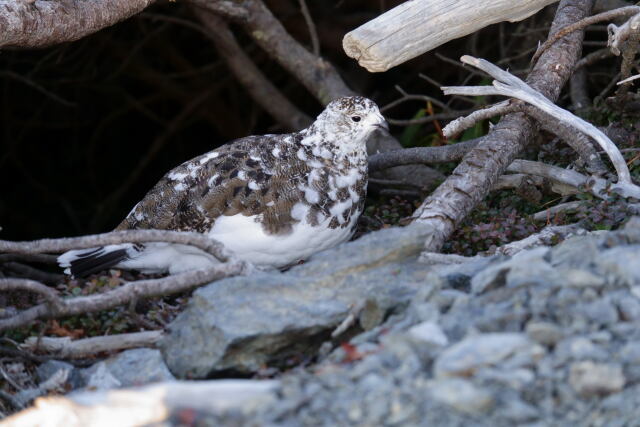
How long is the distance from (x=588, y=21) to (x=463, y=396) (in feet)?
8.57

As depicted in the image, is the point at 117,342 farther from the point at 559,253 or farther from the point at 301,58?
the point at 301,58

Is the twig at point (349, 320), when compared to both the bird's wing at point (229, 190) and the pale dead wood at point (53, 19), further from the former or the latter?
the pale dead wood at point (53, 19)

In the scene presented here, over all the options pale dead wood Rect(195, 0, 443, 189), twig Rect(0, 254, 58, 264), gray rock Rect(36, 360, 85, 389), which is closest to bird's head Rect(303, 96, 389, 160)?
pale dead wood Rect(195, 0, 443, 189)

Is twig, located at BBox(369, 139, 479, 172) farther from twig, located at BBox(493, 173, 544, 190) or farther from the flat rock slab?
the flat rock slab

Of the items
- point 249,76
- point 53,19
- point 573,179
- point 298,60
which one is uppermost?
point 53,19

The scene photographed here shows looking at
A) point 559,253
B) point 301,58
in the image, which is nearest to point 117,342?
point 559,253

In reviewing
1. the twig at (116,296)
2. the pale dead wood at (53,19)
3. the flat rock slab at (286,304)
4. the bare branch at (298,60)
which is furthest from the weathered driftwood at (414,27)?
the bare branch at (298,60)

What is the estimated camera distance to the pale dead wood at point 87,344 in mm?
3166

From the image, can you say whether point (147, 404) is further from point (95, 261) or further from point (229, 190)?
point (95, 261)

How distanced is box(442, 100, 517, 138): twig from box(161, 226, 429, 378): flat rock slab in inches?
36.4

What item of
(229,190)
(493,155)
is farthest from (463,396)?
(493,155)

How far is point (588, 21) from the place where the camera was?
13.7 feet

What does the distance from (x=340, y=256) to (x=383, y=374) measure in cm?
89

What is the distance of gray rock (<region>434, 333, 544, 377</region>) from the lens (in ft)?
7.27
